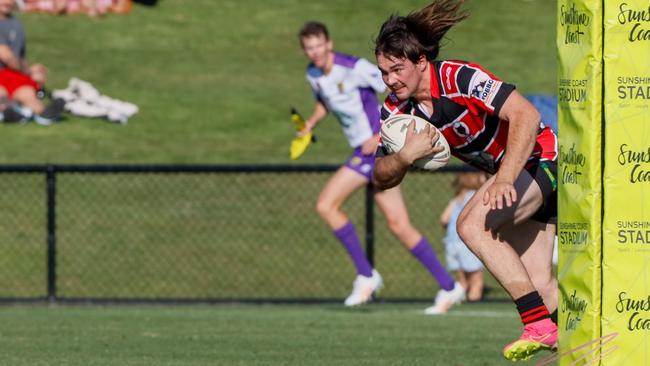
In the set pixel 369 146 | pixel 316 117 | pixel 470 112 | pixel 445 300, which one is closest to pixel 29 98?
pixel 316 117

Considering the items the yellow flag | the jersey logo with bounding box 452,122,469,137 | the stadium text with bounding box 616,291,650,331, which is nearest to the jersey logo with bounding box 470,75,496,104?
the jersey logo with bounding box 452,122,469,137

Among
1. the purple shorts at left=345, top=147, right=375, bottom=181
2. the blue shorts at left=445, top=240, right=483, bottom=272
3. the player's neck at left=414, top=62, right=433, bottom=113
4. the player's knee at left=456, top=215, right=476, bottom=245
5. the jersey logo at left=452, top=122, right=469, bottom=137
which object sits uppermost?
the player's neck at left=414, top=62, right=433, bottom=113

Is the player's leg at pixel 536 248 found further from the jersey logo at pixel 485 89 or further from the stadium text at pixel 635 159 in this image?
the stadium text at pixel 635 159

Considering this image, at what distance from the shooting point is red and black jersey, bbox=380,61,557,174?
6.89 metres

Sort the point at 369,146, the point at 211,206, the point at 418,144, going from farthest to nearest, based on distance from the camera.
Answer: the point at 211,206 → the point at 369,146 → the point at 418,144

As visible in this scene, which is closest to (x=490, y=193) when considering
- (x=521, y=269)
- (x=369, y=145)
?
(x=521, y=269)

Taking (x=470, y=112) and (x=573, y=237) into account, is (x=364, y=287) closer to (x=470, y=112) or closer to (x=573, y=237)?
(x=470, y=112)

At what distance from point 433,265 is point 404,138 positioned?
5.28 m

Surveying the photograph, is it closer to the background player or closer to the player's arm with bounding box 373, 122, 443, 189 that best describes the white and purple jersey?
the background player

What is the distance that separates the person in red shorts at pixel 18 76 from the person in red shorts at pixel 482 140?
11.4 meters

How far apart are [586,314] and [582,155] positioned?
69 cm

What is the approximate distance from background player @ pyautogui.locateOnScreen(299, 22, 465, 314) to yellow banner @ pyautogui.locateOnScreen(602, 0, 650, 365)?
6.25 metres

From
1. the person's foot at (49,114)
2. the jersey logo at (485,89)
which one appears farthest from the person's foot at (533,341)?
the person's foot at (49,114)

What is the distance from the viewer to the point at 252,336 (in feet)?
32.7
